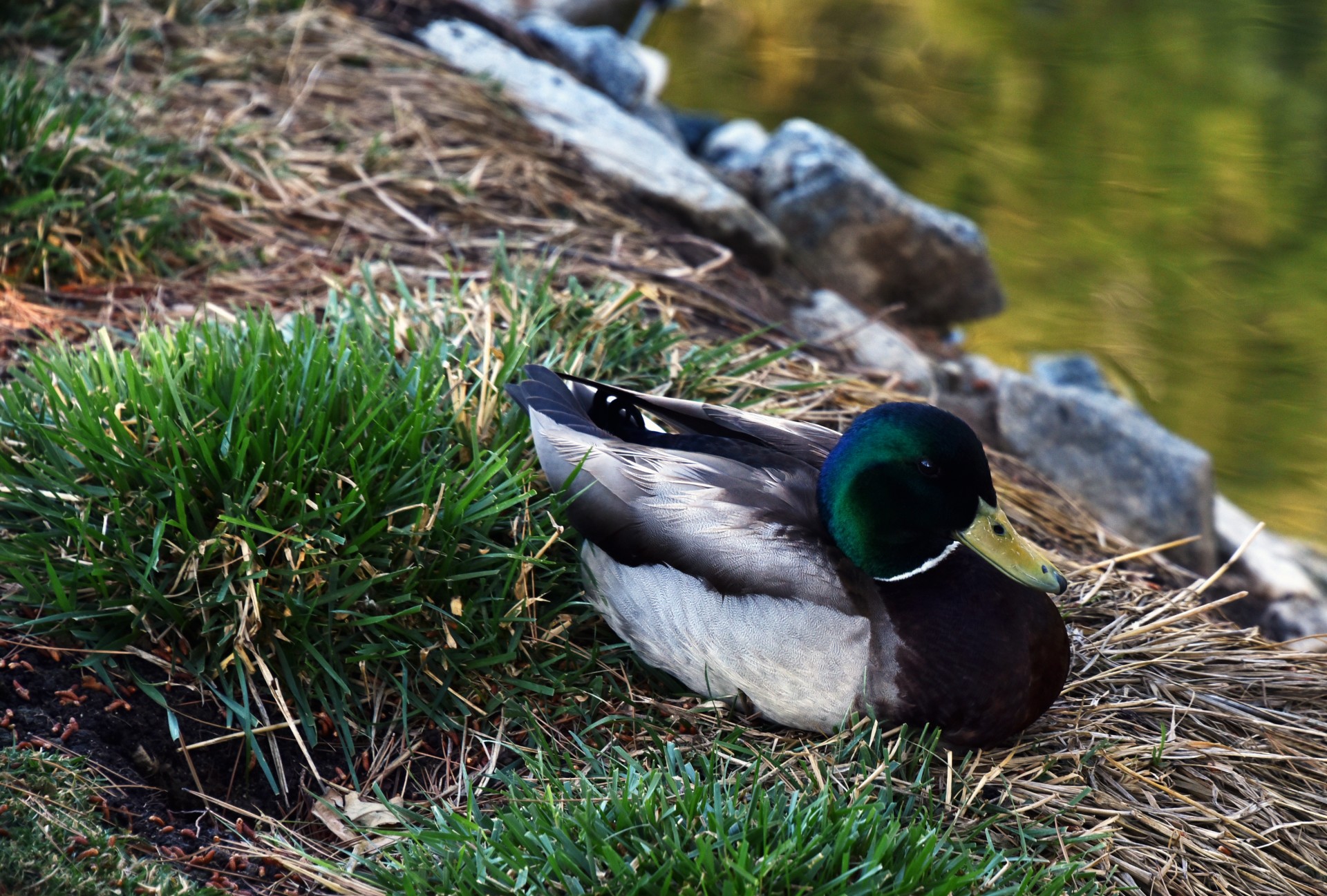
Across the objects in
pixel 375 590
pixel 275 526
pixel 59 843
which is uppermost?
pixel 275 526

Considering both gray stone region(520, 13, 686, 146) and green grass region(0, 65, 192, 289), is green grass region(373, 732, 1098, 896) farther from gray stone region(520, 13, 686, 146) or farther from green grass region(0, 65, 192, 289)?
gray stone region(520, 13, 686, 146)

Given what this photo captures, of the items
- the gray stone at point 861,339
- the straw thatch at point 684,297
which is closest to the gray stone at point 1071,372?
the gray stone at point 861,339

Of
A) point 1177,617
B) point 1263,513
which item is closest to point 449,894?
point 1177,617

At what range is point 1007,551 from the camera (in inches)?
93.0

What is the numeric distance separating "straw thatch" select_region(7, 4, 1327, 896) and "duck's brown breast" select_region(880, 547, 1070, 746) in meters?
0.11

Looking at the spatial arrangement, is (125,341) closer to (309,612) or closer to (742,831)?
(309,612)

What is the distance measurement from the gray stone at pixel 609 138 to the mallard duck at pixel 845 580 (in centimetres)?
240

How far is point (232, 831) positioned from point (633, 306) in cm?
180

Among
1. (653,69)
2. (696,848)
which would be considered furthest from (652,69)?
(696,848)

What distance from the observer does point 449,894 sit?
1.86m

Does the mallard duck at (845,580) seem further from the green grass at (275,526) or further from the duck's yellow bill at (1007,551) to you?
the green grass at (275,526)

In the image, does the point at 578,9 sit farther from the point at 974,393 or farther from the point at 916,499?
the point at 916,499

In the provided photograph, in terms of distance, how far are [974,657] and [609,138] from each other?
3312 mm

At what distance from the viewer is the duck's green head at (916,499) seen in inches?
92.1
